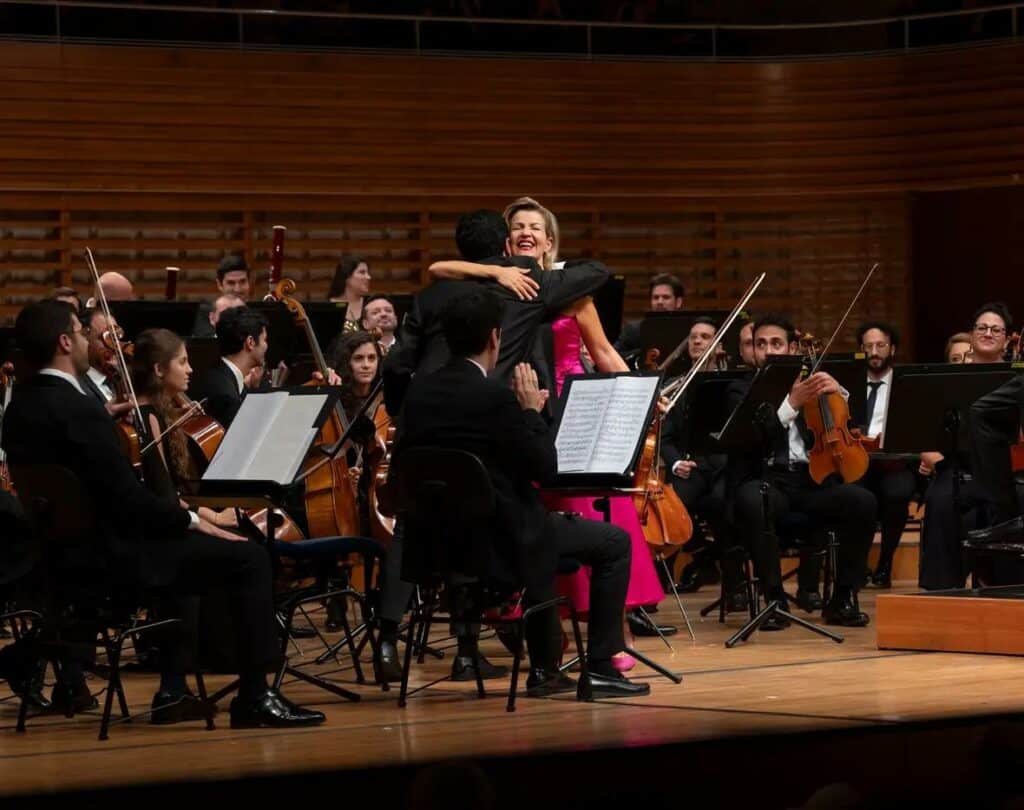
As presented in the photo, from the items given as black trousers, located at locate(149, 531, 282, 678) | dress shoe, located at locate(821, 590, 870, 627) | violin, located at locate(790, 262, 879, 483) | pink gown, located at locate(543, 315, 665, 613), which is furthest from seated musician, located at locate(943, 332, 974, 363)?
black trousers, located at locate(149, 531, 282, 678)

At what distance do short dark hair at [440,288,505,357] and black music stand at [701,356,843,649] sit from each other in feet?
5.01

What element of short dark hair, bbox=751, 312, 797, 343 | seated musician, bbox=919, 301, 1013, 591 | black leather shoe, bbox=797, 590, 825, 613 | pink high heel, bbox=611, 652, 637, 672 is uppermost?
short dark hair, bbox=751, 312, 797, 343

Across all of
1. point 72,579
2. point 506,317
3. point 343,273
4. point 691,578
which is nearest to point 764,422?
point 506,317

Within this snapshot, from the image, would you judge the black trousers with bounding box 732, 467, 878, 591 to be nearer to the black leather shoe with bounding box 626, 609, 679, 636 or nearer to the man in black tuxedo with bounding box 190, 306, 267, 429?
the black leather shoe with bounding box 626, 609, 679, 636

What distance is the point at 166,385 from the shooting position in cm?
528

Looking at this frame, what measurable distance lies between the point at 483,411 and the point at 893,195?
775 cm

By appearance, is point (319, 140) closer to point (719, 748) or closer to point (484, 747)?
point (484, 747)

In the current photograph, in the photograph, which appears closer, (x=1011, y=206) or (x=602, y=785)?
(x=602, y=785)

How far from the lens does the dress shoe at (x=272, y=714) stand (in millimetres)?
4362

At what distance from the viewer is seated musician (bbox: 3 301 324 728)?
4285 millimetres

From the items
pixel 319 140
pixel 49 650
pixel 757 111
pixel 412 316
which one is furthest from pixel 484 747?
pixel 757 111

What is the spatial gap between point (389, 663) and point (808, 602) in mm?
2333

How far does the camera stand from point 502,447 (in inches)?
174

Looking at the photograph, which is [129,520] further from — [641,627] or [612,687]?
[641,627]
